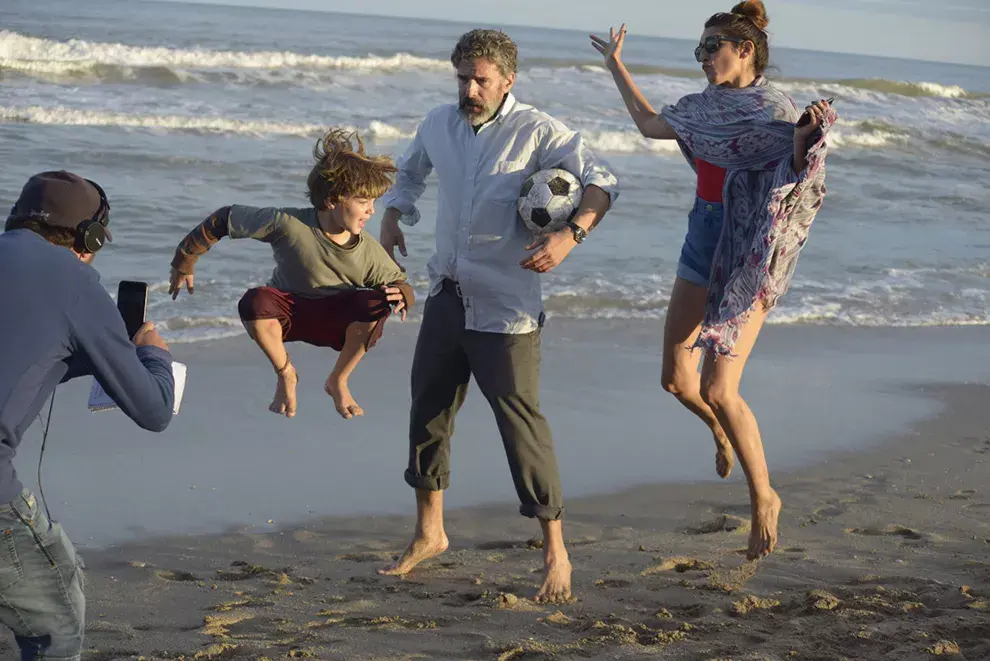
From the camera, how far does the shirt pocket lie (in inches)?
197

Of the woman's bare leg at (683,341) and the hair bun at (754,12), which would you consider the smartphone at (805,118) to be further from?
the woman's bare leg at (683,341)

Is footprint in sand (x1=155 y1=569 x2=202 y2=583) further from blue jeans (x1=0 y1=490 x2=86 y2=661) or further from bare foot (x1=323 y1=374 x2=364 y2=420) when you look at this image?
blue jeans (x1=0 y1=490 x2=86 y2=661)

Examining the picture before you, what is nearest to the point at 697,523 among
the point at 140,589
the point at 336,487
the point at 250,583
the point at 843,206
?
the point at 336,487

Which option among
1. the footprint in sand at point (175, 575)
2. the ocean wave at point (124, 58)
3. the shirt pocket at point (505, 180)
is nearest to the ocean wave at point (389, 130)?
the ocean wave at point (124, 58)

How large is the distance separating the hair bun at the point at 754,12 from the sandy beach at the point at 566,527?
2.38 meters

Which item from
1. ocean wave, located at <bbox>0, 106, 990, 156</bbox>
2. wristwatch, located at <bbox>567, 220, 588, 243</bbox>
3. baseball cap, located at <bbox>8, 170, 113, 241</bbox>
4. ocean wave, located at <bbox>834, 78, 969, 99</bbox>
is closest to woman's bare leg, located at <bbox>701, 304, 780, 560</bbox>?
wristwatch, located at <bbox>567, 220, 588, 243</bbox>

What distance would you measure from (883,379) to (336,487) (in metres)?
4.54

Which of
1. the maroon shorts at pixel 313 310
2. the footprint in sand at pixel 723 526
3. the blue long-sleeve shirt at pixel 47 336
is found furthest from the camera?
the footprint in sand at pixel 723 526

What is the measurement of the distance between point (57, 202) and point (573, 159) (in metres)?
2.26

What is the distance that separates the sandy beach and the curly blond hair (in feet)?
5.49

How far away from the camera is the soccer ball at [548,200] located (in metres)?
4.86

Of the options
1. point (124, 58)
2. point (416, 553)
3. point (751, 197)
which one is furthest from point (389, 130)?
point (751, 197)

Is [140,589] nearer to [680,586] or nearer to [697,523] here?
[680,586]

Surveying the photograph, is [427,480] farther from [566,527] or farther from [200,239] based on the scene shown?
[200,239]
